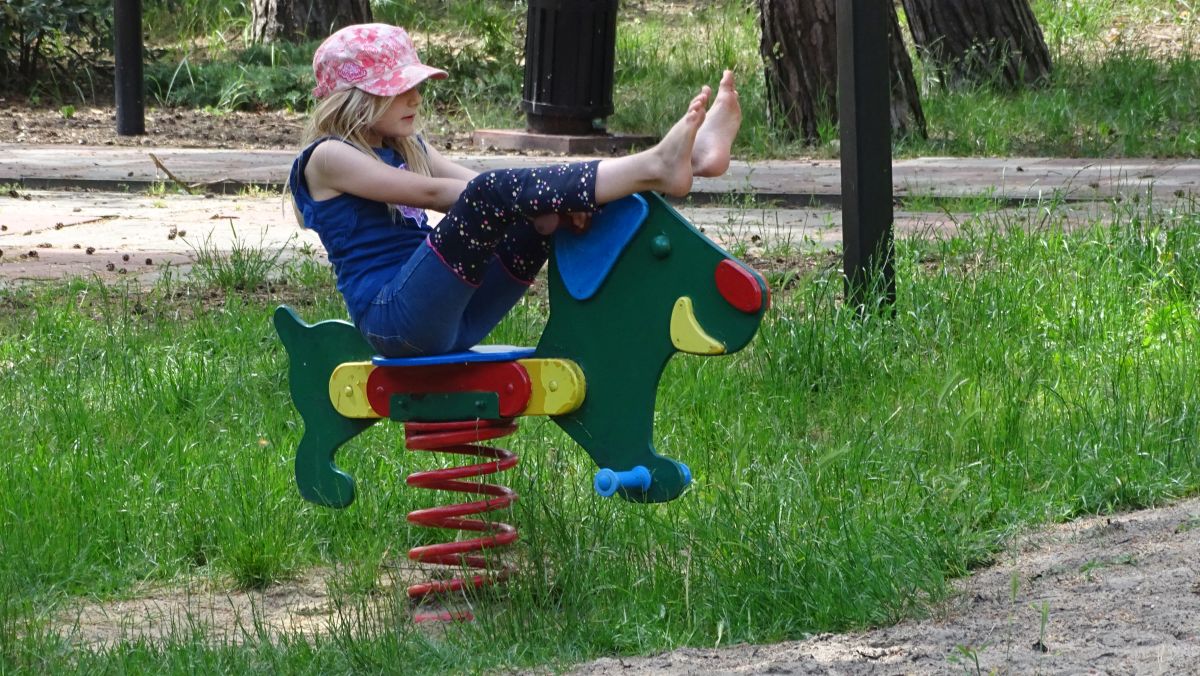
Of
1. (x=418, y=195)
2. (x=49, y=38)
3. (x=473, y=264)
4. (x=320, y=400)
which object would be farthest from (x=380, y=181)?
(x=49, y=38)

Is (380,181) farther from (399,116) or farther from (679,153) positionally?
(679,153)

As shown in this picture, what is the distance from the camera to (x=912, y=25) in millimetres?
13305

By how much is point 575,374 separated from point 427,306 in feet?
1.18

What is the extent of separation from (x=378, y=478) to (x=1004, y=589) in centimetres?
182

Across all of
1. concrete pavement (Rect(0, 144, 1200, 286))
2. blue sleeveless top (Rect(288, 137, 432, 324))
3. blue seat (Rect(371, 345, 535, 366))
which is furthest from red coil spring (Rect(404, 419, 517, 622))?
concrete pavement (Rect(0, 144, 1200, 286))

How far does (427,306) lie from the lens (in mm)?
3340

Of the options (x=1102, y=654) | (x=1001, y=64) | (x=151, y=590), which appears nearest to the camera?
(x=1102, y=654)

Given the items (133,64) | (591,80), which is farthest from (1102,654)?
(133,64)

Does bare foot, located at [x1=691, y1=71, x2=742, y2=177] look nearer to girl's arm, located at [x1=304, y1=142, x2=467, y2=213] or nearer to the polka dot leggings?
the polka dot leggings

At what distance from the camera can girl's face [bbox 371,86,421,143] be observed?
3584 millimetres

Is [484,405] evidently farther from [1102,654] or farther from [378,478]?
[1102,654]

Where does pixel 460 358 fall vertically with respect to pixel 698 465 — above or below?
above

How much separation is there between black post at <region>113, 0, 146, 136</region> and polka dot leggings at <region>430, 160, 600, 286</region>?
8688 millimetres

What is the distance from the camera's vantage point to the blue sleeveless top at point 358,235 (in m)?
3.56
